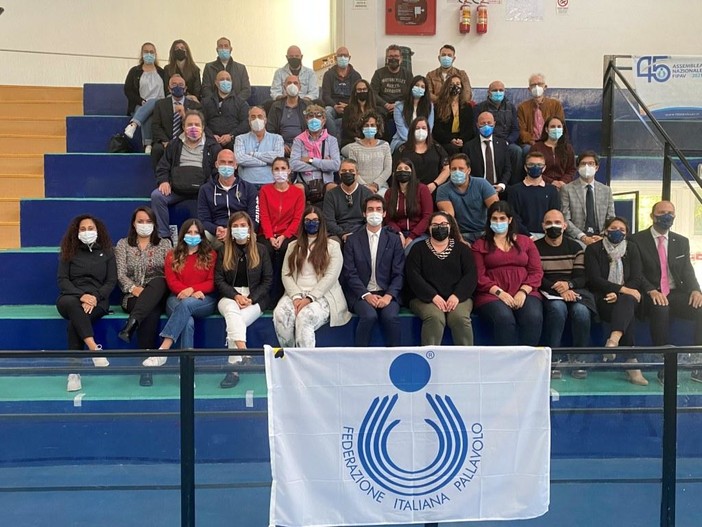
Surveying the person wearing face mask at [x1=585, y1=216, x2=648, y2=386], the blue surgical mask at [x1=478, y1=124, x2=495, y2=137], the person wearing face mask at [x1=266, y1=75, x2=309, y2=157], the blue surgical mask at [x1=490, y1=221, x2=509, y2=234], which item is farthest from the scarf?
the person wearing face mask at [x1=266, y1=75, x2=309, y2=157]

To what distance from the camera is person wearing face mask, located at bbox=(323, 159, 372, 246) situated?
6.92 m

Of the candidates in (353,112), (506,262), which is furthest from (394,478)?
(353,112)

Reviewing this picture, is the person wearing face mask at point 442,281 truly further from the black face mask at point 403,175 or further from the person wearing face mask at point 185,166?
the person wearing face mask at point 185,166

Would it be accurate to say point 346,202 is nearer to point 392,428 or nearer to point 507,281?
point 507,281

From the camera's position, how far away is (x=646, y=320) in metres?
6.51

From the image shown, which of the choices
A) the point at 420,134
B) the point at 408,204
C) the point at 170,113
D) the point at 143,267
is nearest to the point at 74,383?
the point at 143,267

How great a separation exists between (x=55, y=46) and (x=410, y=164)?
7197 mm

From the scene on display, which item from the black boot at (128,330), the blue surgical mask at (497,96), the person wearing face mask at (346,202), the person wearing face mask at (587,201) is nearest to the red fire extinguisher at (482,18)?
the blue surgical mask at (497,96)

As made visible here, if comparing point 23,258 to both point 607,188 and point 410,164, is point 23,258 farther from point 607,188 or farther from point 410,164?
point 607,188

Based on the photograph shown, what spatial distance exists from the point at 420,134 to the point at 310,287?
2294 mm

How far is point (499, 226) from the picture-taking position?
250 inches

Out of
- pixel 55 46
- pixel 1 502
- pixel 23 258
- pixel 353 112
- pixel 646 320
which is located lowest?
pixel 1 502

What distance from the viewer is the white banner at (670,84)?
8.32m

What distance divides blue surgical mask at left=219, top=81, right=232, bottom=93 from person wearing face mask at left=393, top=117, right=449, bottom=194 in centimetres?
212
